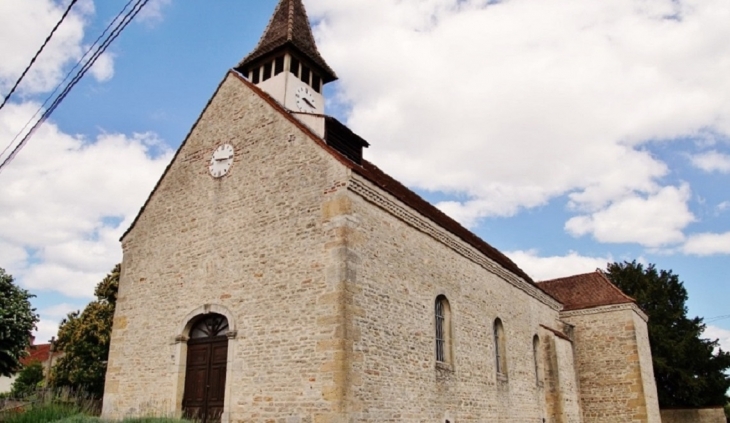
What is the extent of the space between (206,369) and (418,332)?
5.05 m

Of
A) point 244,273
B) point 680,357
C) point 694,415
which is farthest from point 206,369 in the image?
point 680,357

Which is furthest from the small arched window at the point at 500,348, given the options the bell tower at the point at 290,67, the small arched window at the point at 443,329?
the bell tower at the point at 290,67

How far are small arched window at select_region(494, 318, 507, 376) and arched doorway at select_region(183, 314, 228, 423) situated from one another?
345 inches

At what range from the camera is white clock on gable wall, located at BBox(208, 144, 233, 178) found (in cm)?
1483

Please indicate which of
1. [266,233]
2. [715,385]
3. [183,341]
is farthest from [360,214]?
[715,385]

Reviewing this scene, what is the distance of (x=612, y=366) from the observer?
2341cm

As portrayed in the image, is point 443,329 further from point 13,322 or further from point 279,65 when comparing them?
point 13,322

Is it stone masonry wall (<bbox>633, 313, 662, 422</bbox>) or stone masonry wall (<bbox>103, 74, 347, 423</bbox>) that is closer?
stone masonry wall (<bbox>103, 74, 347, 423</bbox>)

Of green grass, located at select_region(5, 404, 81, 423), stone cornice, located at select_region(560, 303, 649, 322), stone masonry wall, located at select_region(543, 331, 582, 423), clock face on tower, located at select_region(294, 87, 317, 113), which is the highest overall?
clock face on tower, located at select_region(294, 87, 317, 113)

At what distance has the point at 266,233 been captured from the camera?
43.7ft

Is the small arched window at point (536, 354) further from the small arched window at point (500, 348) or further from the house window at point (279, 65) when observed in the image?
the house window at point (279, 65)

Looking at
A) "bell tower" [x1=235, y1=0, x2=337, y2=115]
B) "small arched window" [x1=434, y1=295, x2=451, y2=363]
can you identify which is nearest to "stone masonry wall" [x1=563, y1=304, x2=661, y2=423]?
"small arched window" [x1=434, y1=295, x2=451, y2=363]

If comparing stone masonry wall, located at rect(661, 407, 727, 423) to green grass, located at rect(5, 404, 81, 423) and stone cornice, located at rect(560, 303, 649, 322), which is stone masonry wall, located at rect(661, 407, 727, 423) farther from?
green grass, located at rect(5, 404, 81, 423)

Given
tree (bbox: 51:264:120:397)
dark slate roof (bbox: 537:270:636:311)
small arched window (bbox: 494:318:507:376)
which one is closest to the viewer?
small arched window (bbox: 494:318:507:376)
